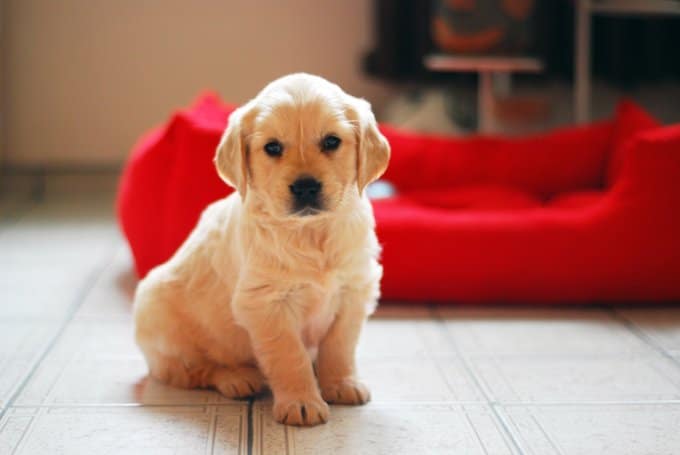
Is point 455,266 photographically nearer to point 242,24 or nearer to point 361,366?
point 361,366

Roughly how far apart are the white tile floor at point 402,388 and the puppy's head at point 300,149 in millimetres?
484

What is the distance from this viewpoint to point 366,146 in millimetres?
2012

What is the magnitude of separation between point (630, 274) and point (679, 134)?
0.46 metres

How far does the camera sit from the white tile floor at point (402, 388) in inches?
75.8

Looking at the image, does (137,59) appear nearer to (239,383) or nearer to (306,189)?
(239,383)

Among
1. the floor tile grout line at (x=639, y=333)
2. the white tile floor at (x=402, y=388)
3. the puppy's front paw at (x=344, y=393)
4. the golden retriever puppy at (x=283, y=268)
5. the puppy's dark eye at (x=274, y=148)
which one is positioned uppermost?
the puppy's dark eye at (x=274, y=148)

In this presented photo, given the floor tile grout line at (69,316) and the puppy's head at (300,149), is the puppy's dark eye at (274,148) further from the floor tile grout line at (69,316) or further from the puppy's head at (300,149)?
the floor tile grout line at (69,316)

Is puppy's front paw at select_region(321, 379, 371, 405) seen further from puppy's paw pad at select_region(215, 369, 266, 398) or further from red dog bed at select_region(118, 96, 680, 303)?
red dog bed at select_region(118, 96, 680, 303)

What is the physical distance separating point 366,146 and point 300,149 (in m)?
0.17

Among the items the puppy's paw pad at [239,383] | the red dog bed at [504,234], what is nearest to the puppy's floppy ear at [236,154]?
the puppy's paw pad at [239,383]

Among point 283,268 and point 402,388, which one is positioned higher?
point 283,268

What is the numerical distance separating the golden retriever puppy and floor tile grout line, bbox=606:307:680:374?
866mm

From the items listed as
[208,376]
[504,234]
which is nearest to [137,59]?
[504,234]

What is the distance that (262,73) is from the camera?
5.39 m
